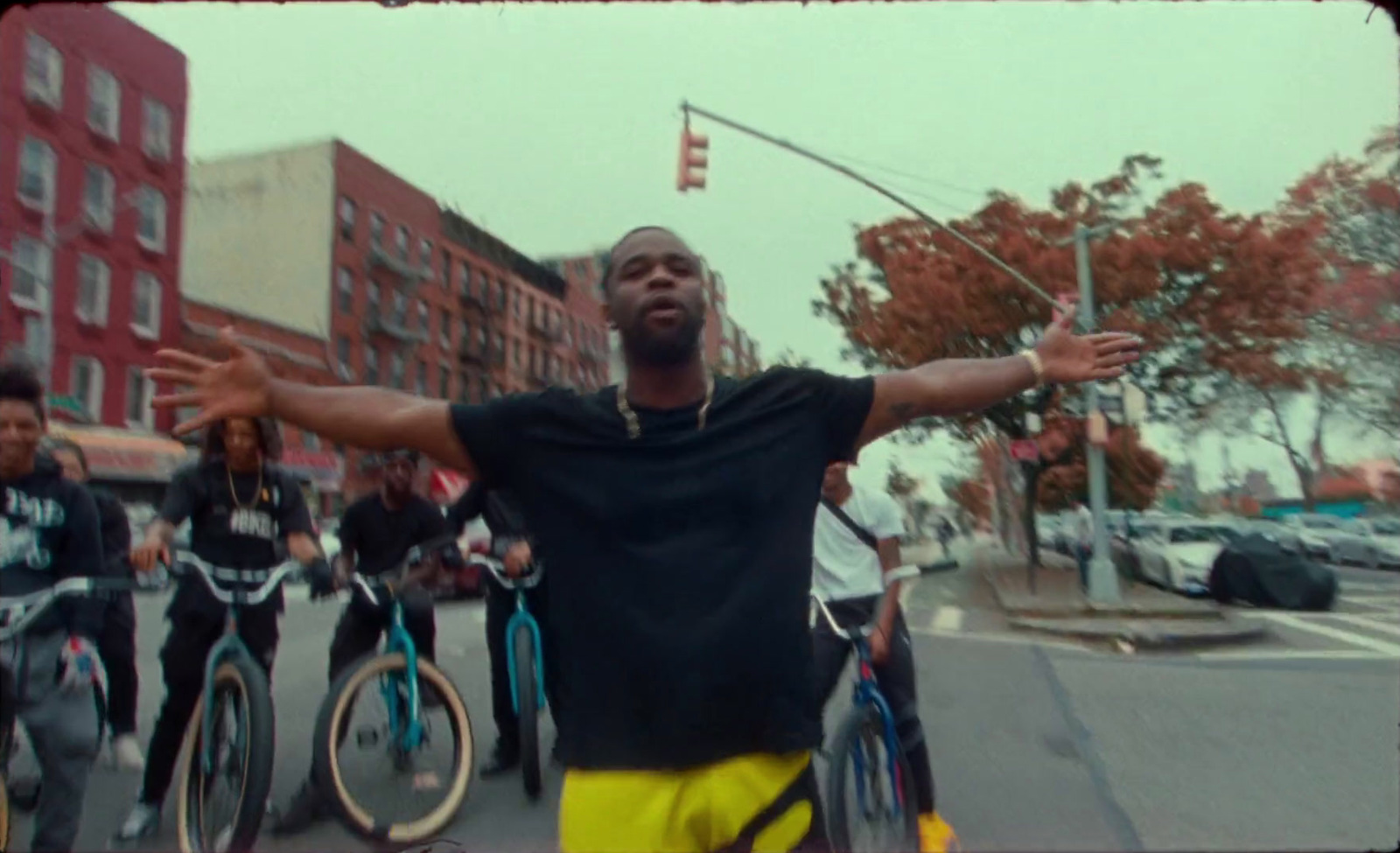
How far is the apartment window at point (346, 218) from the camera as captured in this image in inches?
234

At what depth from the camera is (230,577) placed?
168 inches

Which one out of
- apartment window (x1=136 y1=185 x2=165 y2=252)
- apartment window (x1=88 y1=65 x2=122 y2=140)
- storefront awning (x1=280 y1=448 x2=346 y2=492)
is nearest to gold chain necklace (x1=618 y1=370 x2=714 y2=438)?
storefront awning (x1=280 y1=448 x2=346 y2=492)

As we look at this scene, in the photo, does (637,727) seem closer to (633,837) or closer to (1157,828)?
(633,837)

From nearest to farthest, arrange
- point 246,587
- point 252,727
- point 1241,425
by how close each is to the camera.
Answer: point 252,727
point 246,587
point 1241,425

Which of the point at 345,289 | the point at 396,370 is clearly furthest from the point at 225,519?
the point at 345,289

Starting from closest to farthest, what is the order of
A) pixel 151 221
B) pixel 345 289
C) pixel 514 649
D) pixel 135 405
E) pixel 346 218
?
1. pixel 514 649
2. pixel 345 289
3. pixel 346 218
4. pixel 151 221
5. pixel 135 405

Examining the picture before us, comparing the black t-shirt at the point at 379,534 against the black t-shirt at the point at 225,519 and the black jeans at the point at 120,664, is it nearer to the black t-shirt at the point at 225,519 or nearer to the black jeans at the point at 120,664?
the black t-shirt at the point at 225,519

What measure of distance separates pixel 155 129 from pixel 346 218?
4.11 ft

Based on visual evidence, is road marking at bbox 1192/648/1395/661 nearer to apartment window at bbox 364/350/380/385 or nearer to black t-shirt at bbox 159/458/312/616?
apartment window at bbox 364/350/380/385

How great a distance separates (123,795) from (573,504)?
409 cm

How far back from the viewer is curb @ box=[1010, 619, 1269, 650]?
1129 centimetres

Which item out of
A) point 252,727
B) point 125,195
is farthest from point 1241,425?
point 252,727

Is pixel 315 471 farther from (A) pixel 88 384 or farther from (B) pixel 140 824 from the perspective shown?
(A) pixel 88 384

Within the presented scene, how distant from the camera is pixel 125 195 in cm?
881
